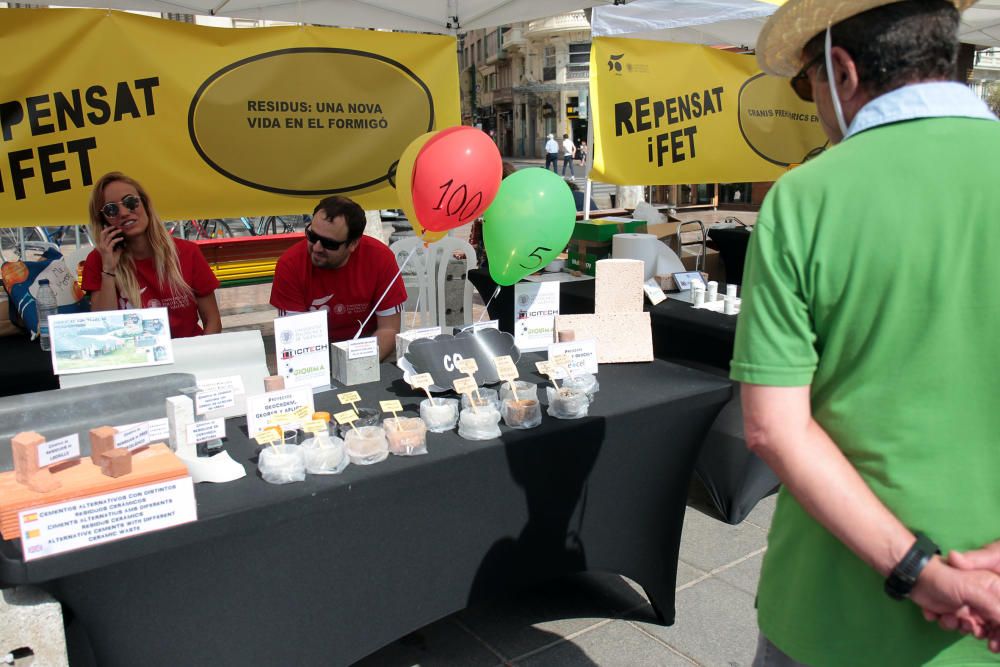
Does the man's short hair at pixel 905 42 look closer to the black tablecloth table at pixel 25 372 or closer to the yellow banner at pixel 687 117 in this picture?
the black tablecloth table at pixel 25 372

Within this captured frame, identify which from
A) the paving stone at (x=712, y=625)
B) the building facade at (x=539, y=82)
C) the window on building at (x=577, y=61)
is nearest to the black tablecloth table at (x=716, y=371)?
the paving stone at (x=712, y=625)

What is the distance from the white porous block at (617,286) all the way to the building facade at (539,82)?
113 ft

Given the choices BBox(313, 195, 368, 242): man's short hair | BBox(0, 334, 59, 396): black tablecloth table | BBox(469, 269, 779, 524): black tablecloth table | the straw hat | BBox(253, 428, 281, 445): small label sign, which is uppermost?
the straw hat

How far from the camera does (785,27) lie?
1.03m

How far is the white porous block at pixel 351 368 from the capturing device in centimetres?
215

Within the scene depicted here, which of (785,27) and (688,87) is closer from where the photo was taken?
(785,27)

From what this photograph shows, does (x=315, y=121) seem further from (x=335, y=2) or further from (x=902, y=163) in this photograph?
(x=902, y=163)

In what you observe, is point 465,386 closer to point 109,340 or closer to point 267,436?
point 267,436

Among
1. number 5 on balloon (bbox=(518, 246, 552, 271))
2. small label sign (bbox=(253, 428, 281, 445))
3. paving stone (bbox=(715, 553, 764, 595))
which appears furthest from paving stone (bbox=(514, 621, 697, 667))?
number 5 on balloon (bbox=(518, 246, 552, 271))

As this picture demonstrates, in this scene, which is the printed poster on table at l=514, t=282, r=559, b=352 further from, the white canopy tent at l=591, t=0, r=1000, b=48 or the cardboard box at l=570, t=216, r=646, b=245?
the white canopy tent at l=591, t=0, r=1000, b=48

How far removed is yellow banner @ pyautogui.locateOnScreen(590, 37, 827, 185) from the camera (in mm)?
4266

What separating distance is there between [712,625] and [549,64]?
4211 cm

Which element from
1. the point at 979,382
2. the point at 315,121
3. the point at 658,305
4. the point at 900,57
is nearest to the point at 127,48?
the point at 315,121

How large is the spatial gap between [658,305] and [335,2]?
2210mm
